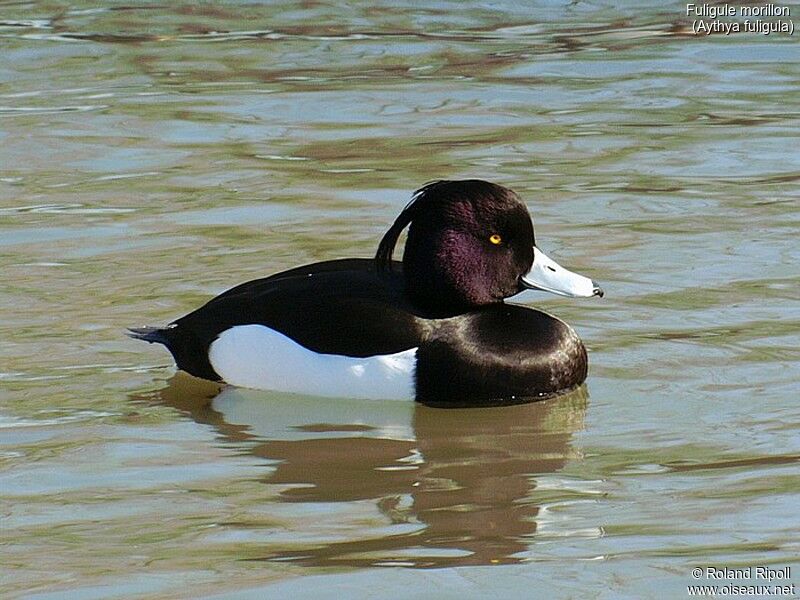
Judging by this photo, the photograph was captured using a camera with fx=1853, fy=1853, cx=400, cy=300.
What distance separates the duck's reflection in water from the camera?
4902mm

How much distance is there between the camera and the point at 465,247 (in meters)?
6.59

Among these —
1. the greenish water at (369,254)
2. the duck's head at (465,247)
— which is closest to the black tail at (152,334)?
the greenish water at (369,254)

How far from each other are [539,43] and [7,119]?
394 cm

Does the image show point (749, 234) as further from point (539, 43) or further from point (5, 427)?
point (539, 43)

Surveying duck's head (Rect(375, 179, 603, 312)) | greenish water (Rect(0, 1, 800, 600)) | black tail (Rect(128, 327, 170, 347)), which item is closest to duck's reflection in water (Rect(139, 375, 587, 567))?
greenish water (Rect(0, 1, 800, 600))

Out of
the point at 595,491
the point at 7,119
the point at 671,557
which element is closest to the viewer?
the point at 671,557

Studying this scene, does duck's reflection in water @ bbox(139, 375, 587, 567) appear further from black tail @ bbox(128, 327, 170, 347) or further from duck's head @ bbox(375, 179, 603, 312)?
duck's head @ bbox(375, 179, 603, 312)

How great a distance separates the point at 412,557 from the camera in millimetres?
4785

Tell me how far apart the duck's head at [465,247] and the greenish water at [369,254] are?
0.45 meters

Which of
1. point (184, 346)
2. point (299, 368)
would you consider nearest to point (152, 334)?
point (184, 346)

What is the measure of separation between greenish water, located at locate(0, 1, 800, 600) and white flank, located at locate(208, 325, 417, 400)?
0.07 meters

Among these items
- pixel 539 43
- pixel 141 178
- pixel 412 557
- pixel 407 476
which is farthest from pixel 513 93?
pixel 412 557

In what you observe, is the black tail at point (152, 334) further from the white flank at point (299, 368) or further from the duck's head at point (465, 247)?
the duck's head at point (465, 247)

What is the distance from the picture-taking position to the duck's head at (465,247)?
6.56 meters
